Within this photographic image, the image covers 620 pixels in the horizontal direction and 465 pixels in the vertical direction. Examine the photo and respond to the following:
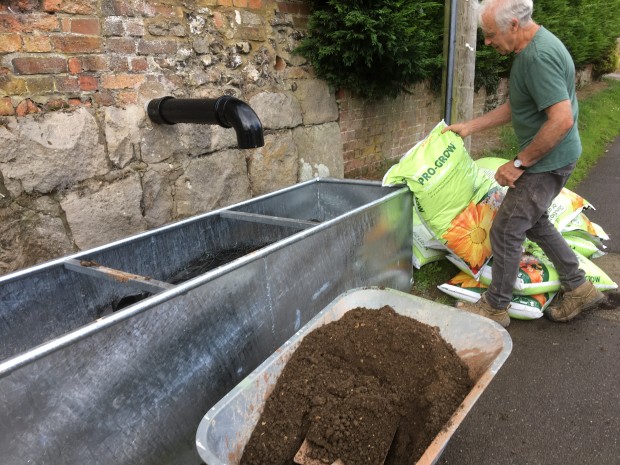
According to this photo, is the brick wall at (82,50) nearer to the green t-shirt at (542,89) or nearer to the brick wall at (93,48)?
the brick wall at (93,48)

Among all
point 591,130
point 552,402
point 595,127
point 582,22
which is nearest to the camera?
point 552,402

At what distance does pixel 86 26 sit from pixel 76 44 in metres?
0.13

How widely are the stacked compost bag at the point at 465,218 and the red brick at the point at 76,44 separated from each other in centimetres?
194

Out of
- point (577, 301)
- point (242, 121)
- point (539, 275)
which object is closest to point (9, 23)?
point (242, 121)

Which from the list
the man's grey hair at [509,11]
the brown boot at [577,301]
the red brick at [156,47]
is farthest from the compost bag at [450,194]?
the red brick at [156,47]

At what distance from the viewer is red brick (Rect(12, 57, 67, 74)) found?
2514 millimetres

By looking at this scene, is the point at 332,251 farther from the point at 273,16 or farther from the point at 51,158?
the point at 273,16

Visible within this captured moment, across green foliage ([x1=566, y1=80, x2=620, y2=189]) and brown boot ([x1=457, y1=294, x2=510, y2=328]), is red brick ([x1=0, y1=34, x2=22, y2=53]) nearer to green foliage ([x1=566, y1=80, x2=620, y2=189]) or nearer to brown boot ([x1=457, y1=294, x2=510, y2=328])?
brown boot ([x1=457, y1=294, x2=510, y2=328])

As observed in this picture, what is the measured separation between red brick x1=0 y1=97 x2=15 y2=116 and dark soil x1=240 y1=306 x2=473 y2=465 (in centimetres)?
197

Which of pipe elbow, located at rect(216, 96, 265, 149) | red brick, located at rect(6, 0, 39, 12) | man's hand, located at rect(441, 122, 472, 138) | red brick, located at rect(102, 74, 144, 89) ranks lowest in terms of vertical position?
man's hand, located at rect(441, 122, 472, 138)

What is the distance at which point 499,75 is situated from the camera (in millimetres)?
8688

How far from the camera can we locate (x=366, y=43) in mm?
4059

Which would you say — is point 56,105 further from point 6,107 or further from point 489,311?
point 489,311

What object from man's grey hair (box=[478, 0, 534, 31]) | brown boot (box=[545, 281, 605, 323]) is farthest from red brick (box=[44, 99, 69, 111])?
brown boot (box=[545, 281, 605, 323])
